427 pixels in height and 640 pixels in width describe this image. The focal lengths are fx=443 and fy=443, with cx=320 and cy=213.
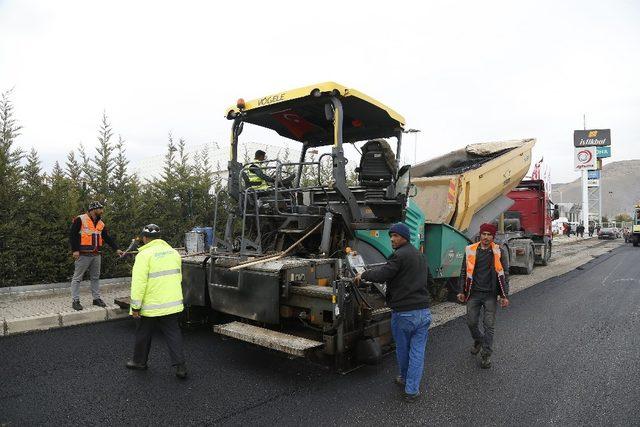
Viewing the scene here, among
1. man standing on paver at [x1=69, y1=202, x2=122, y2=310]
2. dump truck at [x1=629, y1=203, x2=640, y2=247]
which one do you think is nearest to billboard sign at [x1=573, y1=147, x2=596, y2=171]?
dump truck at [x1=629, y1=203, x2=640, y2=247]

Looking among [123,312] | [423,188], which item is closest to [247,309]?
[123,312]

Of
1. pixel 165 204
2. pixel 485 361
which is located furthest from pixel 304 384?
pixel 165 204

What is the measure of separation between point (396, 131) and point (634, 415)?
379 centimetres

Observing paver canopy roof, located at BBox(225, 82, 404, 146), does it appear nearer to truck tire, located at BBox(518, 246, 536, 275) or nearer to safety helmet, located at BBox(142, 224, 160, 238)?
safety helmet, located at BBox(142, 224, 160, 238)

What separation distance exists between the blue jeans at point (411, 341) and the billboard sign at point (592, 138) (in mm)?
51870

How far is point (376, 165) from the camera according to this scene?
5.42 metres

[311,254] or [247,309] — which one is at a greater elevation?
[311,254]

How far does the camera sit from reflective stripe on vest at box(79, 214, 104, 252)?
643 centimetres

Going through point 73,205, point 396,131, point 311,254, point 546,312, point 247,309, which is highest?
point 396,131

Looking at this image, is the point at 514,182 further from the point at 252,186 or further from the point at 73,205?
the point at 73,205

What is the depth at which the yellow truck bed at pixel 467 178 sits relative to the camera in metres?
7.70

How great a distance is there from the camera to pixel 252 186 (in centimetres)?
527

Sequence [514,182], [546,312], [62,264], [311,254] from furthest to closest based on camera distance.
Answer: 1. [514,182]
2. [62,264]
3. [546,312]
4. [311,254]

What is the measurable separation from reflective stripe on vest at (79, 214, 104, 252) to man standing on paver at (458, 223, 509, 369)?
517 cm
